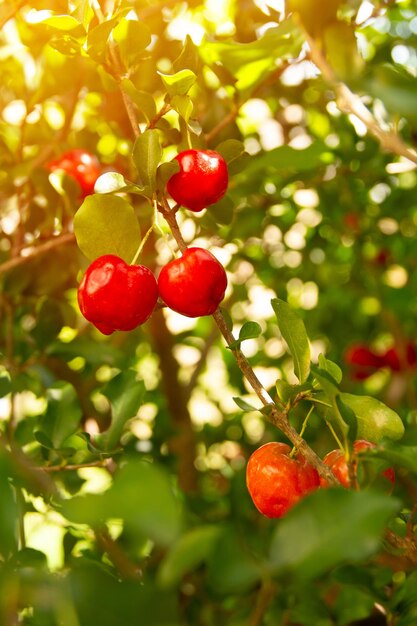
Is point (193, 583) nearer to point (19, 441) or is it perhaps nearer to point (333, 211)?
point (19, 441)

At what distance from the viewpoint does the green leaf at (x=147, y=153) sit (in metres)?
0.81

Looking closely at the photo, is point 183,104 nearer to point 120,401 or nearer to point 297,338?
point 297,338

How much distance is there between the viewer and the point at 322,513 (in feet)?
1.64

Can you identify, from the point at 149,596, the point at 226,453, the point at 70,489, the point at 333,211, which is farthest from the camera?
the point at 226,453

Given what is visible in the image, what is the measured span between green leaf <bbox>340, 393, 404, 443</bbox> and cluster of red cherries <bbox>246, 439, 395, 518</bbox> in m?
0.02

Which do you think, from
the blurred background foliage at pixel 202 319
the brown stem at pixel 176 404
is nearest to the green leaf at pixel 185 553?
the blurred background foliage at pixel 202 319

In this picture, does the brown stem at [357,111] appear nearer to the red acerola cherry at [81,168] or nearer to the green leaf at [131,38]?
the green leaf at [131,38]

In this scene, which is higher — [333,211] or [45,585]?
[45,585]

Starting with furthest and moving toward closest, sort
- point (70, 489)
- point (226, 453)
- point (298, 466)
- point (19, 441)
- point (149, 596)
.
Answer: point (226, 453)
point (19, 441)
point (70, 489)
point (298, 466)
point (149, 596)

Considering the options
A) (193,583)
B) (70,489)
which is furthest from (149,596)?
(193,583)

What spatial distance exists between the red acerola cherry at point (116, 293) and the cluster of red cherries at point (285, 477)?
24cm

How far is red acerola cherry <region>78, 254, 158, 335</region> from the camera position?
2.80ft

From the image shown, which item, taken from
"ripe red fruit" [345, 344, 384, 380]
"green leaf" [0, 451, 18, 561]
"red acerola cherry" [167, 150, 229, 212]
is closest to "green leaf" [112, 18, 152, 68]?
"red acerola cherry" [167, 150, 229, 212]

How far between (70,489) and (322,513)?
944mm
